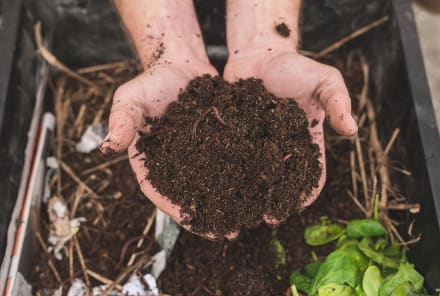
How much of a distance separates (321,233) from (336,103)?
20.3 inches

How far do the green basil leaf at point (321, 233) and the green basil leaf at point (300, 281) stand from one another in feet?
0.37

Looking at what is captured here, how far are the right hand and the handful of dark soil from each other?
0.07m

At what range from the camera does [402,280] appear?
137 centimetres

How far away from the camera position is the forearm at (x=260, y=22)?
5.30 feet

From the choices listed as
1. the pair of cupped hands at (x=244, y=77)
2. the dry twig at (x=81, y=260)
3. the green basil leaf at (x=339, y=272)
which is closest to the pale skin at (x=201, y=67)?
the pair of cupped hands at (x=244, y=77)

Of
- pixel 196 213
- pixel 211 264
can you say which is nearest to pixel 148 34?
pixel 196 213

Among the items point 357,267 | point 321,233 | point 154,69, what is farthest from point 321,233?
point 154,69

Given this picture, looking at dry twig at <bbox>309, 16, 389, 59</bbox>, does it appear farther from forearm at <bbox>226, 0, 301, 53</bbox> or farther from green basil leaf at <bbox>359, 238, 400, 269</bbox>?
green basil leaf at <bbox>359, 238, 400, 269</bbox>

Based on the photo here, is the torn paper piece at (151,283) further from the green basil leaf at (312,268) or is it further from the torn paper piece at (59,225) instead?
the green basil leaf at (312,268)

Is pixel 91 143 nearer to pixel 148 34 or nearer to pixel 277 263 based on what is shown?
pixel 148 34

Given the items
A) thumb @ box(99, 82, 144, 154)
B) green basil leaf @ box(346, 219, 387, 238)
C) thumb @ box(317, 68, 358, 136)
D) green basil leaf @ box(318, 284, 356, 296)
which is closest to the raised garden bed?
green basil leaf @ box(346, 219, 387, 238)

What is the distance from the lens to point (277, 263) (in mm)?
1596

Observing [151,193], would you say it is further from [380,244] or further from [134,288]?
[380,244]

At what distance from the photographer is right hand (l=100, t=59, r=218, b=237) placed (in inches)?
48.6
